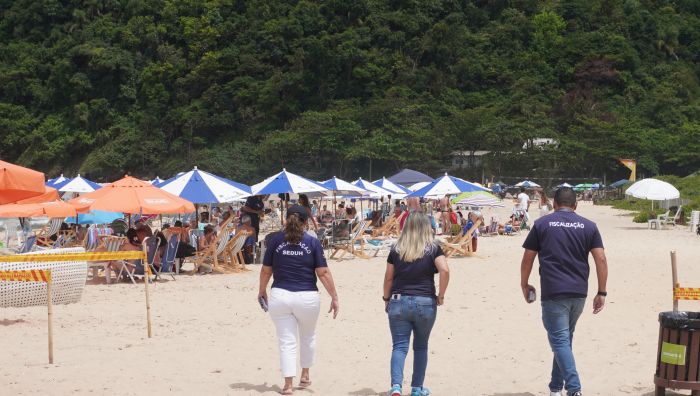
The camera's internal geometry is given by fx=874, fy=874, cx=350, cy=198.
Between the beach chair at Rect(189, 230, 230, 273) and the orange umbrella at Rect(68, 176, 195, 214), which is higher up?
the orange umbrella at Rect(68, 176, 195, 214)

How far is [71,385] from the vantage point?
600cm

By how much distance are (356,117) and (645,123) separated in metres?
19.7

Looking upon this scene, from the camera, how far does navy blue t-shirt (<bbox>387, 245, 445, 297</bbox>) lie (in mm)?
5160

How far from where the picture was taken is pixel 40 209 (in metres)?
14.5

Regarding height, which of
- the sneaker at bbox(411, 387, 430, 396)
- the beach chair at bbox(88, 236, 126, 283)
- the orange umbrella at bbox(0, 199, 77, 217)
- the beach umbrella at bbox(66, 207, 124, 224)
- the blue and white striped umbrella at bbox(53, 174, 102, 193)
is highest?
the blue and white striped umbrella at bbox(53, 174, 102, 193)

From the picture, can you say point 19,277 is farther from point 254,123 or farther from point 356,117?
point 254,123

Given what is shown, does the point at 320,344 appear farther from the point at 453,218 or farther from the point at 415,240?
the point at 453,218

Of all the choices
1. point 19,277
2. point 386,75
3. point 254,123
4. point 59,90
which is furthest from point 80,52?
point 19,277

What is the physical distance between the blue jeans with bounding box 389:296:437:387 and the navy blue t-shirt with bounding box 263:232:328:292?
0.64 m

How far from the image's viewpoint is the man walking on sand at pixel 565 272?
509 centimetres

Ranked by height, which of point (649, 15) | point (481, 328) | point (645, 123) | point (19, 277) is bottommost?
point (481, 328)

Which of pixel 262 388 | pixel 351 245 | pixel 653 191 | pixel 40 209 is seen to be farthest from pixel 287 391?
pixel 653 191

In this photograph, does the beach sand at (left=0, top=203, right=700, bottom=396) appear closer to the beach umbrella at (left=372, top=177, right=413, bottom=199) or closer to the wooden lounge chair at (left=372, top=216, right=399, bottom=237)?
the wooden lounge chair at (left=372, top=216, right=399, bottom=237)

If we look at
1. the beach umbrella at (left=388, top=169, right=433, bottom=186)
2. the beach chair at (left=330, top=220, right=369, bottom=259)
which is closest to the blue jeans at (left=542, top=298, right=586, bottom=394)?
the beach chair at (left=330, top=220, right=369, bottom=259)
